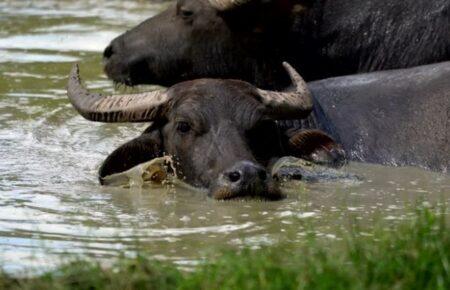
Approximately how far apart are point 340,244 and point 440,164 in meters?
2.75

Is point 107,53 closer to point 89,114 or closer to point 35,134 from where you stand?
point 35,134

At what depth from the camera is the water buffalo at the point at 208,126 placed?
936 cm

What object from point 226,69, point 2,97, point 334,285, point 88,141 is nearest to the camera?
point 334,285

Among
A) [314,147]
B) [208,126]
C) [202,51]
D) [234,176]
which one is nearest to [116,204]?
[234,176]

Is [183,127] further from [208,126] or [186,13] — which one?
[186,13]

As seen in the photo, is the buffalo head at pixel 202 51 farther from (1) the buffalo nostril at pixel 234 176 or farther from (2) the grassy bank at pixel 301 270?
(2) the grassy bank at pixel 301 270

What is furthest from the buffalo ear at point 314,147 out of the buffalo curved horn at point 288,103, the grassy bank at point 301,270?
the grassy bank at point 301,270

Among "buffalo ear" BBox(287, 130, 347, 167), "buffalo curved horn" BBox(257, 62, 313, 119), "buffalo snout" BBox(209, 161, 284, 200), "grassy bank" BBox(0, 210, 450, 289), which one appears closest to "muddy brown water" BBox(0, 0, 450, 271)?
"buffalo snout" BBox(209, 161, 284, 200)

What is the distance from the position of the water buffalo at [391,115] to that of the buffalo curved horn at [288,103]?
1.17 ft

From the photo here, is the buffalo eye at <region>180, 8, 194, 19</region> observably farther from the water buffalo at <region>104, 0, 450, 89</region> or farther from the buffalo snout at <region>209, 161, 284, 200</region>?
the buffalo snout at <region>209, 161, 284, 200</region>

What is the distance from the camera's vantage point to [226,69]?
12211mm

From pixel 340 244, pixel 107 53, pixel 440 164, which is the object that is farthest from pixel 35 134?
pixel 340 244

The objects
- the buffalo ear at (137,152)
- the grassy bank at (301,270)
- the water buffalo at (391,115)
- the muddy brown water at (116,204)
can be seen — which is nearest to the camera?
the grassy bank at (301,270)

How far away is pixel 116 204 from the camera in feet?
29.1
